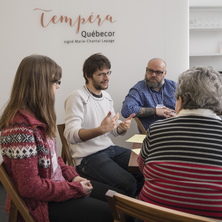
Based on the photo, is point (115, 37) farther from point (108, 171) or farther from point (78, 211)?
point (78, 211)

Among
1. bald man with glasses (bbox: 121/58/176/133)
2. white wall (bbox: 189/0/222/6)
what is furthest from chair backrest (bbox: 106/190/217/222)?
white wall (bbox: 189/0/222/6)

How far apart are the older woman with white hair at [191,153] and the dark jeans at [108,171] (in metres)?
0.57

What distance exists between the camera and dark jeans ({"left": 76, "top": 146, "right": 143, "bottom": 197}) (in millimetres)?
1686

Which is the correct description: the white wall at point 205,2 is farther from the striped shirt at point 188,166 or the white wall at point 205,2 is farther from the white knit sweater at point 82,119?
the striped shirt at point 188,166

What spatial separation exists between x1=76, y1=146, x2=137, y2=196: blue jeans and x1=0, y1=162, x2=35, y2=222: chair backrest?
2.09 ft

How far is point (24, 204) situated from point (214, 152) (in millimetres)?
871

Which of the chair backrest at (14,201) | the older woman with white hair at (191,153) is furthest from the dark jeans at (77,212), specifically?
the older woman with white hair at (191,153)

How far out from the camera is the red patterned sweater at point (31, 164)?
1.11 meters

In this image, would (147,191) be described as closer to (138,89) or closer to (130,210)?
(130,210)

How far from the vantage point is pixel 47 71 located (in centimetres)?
127

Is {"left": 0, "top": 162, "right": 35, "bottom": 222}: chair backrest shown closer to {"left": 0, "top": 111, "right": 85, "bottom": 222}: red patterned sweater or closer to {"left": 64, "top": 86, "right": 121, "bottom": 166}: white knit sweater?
{"left": 0, "top": 111, "right": 85, "bottom": 222}: red patterned sweater

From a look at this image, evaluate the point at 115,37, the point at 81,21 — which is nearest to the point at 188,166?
the point at 115,37

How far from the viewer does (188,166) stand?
38.0 inches

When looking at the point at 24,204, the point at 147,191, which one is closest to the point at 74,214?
the point at 24,204
